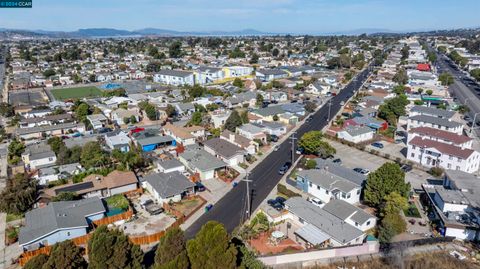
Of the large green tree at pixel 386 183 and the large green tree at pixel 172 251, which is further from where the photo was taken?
the large green tree at pixel 386 183

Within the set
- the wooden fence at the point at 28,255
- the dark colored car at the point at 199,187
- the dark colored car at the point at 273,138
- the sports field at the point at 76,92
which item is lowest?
the wooden fence at the point at 28,255

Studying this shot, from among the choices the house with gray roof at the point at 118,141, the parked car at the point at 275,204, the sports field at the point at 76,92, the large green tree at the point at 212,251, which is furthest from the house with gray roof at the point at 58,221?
the sports field at the point at 76,92

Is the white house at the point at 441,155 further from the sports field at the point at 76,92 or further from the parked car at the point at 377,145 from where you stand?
the sports field at the point at 76,92

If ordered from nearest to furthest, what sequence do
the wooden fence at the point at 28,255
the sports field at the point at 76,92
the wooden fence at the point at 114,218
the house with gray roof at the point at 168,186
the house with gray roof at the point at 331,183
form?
the wooden fence at the point at 28,255 → the wooden fence at the point at 114,218 → the house with gray roof at the point at 331,183 → the house with gray roof at the point at 168,186 → the sports field at the point at 76,92

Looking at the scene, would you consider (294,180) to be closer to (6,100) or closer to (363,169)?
(363,169)

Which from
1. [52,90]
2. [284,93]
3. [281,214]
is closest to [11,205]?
[281,214]

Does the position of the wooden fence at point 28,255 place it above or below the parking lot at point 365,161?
below
